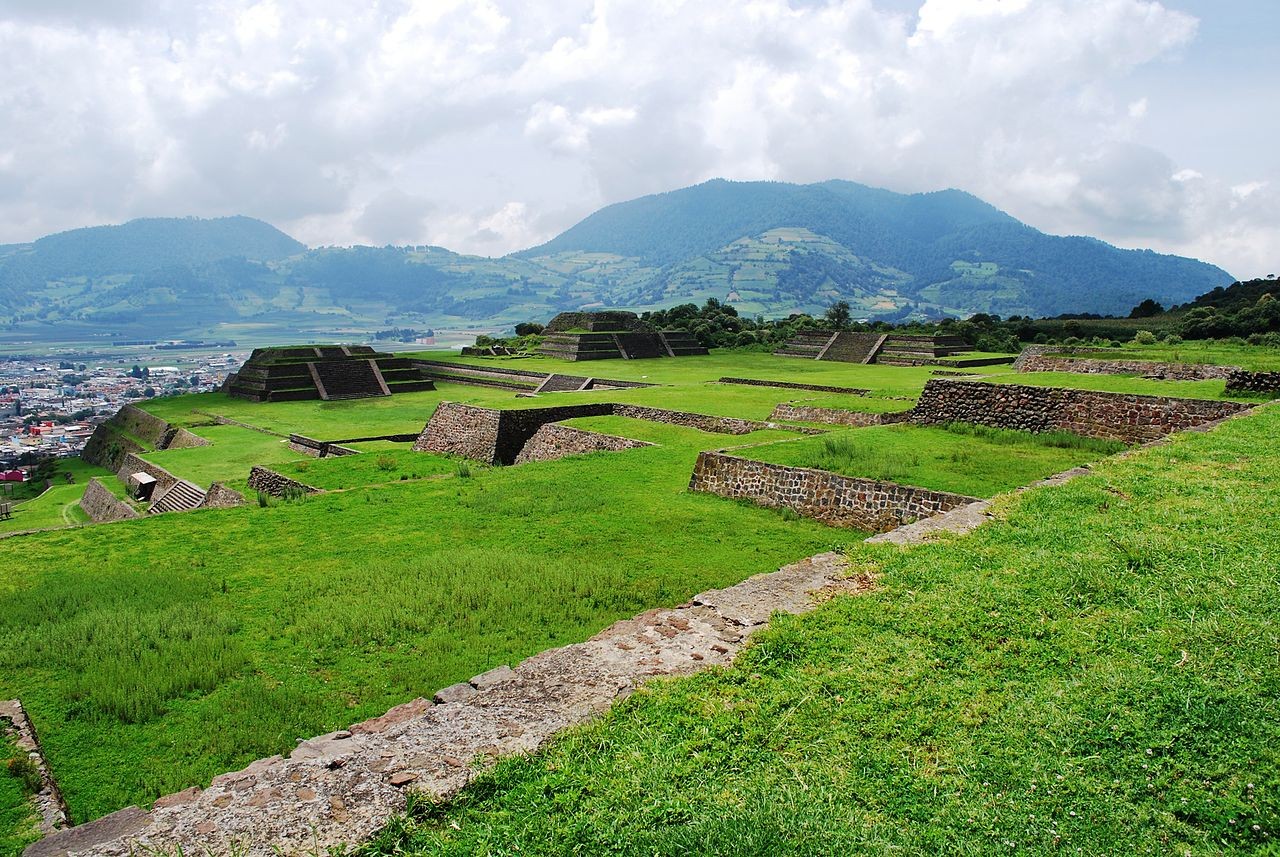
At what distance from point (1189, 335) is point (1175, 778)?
148 ft

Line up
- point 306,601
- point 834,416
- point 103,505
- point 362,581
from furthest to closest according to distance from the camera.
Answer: point 103,505, point 834,416, point 362,581, point 306,601

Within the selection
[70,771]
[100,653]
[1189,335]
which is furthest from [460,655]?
[1189,335]

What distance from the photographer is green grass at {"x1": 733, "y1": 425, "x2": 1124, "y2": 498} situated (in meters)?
11.3

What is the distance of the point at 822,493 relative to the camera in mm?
11477

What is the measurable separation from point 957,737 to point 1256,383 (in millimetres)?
16135

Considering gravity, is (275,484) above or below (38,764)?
below

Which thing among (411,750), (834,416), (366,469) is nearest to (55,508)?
(366,469)

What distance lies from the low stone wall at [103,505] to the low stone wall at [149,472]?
30.7 inches

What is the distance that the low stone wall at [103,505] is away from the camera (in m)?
20.5

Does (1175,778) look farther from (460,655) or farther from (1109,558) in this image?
(460,655)

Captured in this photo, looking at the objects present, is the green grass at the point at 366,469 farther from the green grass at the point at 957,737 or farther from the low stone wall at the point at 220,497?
the green grass at the point at 957,737

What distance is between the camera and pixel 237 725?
578 cm

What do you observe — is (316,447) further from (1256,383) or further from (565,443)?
(1256,383)

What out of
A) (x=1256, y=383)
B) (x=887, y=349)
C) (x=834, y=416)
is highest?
(x=887, y=349)
